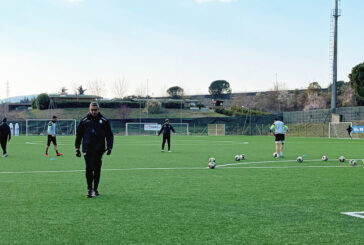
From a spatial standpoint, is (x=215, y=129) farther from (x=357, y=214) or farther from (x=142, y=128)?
Answer: (x=357, y=214)

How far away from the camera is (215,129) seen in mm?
71812

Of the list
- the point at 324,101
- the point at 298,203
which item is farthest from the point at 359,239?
the point at 324,101

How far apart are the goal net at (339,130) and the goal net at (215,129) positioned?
1915 centimetres

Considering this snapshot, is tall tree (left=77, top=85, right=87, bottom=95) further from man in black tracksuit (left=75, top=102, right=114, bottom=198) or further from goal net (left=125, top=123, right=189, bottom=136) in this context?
man in black tracksuit (left=75, top=102, right=114, bottom=198)

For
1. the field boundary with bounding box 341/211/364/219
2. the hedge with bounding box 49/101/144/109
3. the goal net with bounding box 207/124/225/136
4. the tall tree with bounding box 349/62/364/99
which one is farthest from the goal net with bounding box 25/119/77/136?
the field boundary with bounding box 341/211/364/219

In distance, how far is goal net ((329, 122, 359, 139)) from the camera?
175 ft

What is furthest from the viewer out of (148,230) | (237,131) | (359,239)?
(237,131)

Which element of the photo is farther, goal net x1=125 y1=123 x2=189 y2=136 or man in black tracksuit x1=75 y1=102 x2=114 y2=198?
goal net x1=125 y1=123 x2=189 y2=136

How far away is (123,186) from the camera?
10.9 m

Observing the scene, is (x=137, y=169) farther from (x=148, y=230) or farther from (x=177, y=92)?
(x=177, y=92)

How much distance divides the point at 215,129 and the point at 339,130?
22.1m

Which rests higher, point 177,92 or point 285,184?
point 177,92

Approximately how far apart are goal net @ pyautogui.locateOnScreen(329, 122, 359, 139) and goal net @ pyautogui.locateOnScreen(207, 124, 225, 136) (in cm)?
1915

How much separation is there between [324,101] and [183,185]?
88753 mm
